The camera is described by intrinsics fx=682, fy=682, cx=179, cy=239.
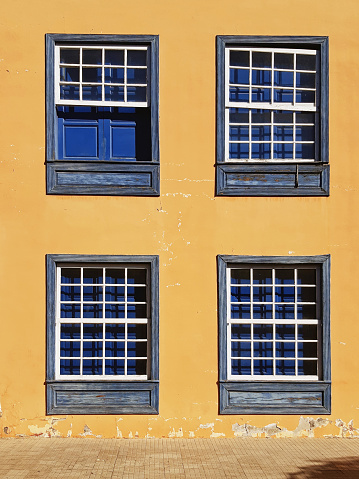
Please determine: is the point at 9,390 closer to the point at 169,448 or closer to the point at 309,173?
the point at 169,448

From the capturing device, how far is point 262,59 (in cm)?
1068

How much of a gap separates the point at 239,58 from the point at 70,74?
2.67 meters

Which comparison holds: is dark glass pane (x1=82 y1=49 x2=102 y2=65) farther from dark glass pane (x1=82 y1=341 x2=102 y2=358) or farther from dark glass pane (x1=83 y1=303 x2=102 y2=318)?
dark glass pane (x1=82 y1=341 x2=102 y2=358)

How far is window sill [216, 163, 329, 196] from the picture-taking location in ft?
34.0

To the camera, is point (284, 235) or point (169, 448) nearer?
point (169, 448)

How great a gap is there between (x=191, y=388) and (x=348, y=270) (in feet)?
9.69

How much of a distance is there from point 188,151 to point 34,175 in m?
2.36

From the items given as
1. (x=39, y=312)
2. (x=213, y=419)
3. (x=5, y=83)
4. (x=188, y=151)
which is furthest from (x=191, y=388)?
(x=5, y=83)

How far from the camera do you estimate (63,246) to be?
33.5ft

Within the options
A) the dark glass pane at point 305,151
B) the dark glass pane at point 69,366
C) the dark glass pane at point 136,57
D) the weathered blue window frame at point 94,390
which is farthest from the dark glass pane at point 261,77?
the dark glass pane at point 69,366

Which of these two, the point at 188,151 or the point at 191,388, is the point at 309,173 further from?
the point at 191,388

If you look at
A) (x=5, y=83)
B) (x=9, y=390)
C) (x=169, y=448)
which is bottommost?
(x=169, y=448)

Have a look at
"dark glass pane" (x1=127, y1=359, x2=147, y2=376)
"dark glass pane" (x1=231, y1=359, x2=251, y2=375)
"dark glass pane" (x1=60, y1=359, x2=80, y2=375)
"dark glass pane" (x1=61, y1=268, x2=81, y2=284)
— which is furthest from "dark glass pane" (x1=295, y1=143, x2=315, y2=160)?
"dark glass pane" (x1=60, y1=359, x2=80, y2=375)

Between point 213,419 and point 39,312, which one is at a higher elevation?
point 39,312
